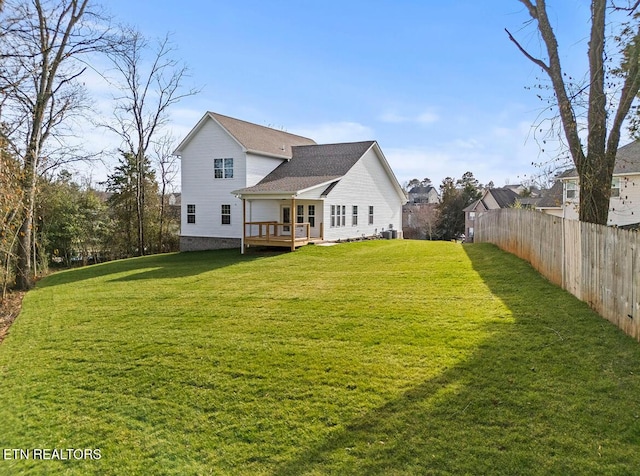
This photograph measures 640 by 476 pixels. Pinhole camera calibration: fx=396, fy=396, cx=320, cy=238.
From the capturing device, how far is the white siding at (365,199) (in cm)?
2186

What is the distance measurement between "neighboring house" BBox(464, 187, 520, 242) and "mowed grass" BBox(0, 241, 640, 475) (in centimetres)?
3667

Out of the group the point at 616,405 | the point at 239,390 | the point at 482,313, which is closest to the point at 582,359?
the point at 616,405

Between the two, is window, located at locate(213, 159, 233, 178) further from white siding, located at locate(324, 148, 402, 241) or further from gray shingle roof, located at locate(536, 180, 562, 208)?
gray shingle roof, located at locate(536, 180, 562, 208)

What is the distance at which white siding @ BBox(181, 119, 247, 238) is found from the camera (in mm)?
22719

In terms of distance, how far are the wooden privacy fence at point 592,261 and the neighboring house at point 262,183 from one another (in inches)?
467

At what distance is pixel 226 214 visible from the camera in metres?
23.2

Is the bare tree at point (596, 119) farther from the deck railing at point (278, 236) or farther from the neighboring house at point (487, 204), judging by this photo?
the neighboring house at point (487, 204)

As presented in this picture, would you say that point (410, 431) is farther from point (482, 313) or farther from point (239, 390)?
point (482, 313)

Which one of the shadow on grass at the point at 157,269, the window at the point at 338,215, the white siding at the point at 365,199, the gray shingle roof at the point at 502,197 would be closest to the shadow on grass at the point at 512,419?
the shadow on grass at the point at 157,269

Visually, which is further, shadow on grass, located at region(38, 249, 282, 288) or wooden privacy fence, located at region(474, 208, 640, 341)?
shadow on grass, located at region(38, 249, 282, 288)

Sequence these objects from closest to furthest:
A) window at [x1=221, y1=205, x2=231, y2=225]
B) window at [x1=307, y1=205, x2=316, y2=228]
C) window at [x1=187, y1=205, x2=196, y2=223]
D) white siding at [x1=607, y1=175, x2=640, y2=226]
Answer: white siding at [x1=607, y1=175, x2=640, y2=226]
window at [x1=307, y1=205, x2=316, y2=228]
window at [x1=221, y1=205, x2=231, y2=225]
window at [x1=187, y1=205, x2=196, y2=223]

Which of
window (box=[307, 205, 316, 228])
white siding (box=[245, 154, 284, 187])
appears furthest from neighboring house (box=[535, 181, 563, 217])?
white siding (box=[245, 154, 284, 187])

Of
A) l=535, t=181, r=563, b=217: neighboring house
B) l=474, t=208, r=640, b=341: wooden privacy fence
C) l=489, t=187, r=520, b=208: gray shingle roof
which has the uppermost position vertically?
l=489, t=187, r=520, b=208: gray shingle roof

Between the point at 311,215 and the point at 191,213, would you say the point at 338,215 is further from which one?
the point at 191,213
